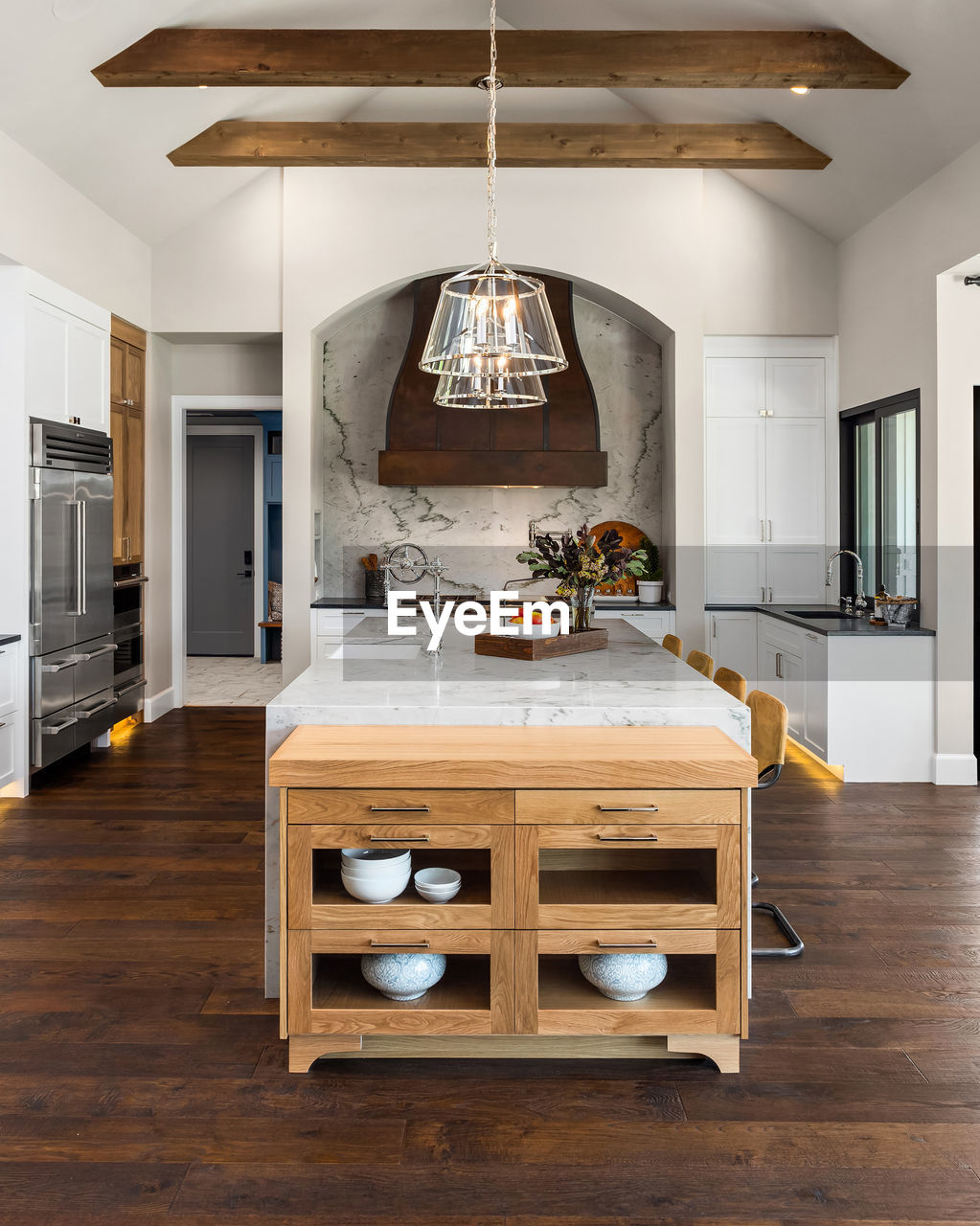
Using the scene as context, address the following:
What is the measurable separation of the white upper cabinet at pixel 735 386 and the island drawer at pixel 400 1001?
4.84 m

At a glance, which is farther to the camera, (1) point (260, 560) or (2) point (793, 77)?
(1) point (260, 560)

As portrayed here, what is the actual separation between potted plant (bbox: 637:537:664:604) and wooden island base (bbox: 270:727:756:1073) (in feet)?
13.4

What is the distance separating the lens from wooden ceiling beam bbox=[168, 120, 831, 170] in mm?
5441

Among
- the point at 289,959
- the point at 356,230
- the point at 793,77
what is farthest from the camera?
the point at 356,230

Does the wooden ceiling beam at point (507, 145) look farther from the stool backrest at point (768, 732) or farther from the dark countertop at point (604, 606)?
the stool backrest at point (768, 732)

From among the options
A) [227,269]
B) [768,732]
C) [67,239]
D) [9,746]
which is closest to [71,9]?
[67,239]

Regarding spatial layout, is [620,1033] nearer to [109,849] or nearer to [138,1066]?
[138,1066]

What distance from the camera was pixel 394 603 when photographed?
350 cm

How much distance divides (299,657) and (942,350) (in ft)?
13.4

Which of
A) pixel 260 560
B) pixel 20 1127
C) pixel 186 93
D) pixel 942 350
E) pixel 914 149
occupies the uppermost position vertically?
pixel 186 93

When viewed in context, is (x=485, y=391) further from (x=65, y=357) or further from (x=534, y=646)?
(x=65, y=357)

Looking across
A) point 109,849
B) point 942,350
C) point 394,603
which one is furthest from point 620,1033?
point 942,350

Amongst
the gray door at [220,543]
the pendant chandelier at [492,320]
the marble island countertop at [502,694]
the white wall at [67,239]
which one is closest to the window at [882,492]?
the marble island countertop at [502,694]

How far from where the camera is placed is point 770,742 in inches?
118
